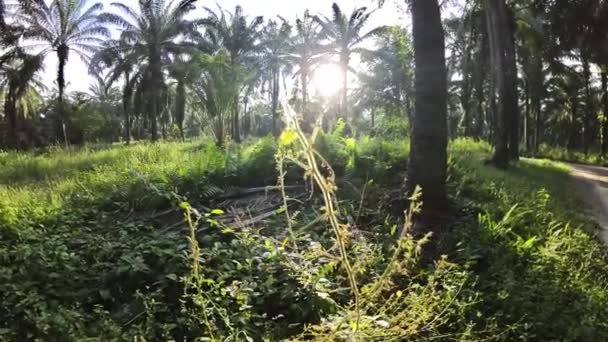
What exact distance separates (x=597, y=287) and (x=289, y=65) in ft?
129

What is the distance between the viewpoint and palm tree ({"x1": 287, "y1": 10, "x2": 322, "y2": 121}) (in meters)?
39.9

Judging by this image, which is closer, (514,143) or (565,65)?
(514,143)

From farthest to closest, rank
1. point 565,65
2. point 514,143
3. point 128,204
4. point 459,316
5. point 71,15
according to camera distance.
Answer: point 565,65
point 71,15
point 514,143
point 128,204
point 459,316

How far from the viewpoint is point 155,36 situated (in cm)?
3447

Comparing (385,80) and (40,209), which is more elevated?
(385,80)

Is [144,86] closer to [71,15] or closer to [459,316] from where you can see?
[71,15]

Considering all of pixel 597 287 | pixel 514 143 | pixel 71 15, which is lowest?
pixel 597 287

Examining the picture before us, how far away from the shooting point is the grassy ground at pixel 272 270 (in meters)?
3.15

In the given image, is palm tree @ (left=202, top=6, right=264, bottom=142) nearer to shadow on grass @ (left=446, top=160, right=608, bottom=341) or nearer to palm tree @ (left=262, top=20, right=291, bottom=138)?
palm tree @ (left=262, top=20, right=291, bottom=138)

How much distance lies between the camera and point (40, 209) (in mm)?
5391

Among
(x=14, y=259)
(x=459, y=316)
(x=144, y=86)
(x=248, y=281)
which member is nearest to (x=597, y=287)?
(x=459, y=316)


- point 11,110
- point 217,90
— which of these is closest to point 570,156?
point 217,90

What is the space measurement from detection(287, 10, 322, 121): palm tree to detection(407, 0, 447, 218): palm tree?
1347 inches

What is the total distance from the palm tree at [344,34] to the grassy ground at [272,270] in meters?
30.6
